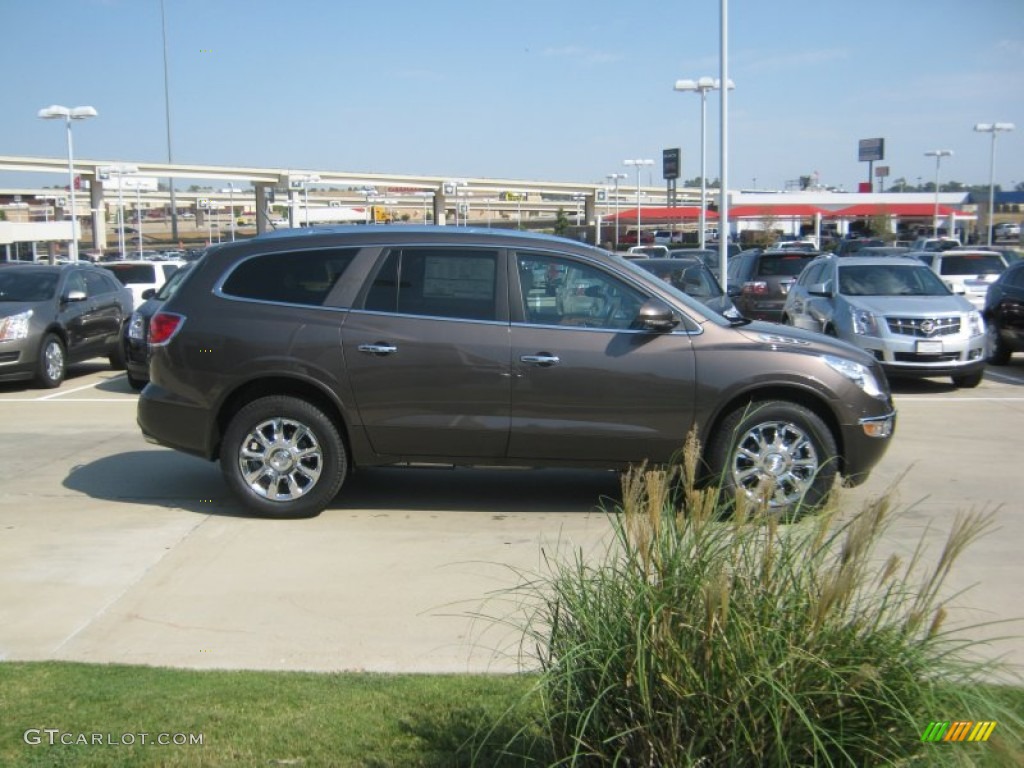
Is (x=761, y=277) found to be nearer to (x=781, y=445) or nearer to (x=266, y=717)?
(x=781, y=445)

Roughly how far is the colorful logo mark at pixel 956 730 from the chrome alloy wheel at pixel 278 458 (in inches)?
206

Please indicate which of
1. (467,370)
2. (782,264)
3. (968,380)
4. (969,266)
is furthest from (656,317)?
(969,266)

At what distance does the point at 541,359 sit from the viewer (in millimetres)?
7125

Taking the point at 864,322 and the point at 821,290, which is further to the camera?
the point at 821,290

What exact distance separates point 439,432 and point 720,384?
6.36 ft

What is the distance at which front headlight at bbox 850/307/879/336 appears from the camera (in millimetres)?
13750

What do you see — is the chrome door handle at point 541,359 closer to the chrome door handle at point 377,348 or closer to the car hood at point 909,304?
the chrome door handle at point 377,348

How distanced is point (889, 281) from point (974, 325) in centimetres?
162

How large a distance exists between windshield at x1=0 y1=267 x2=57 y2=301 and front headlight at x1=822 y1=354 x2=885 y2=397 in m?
11.7

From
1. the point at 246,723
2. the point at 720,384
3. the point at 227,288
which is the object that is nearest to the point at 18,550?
the point at 227,288

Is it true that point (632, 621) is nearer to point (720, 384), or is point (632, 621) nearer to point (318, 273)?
point (720, 384)

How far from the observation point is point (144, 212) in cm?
15212

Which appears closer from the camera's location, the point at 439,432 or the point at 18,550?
the point at 18,550

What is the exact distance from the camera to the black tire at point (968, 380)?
550 inches
